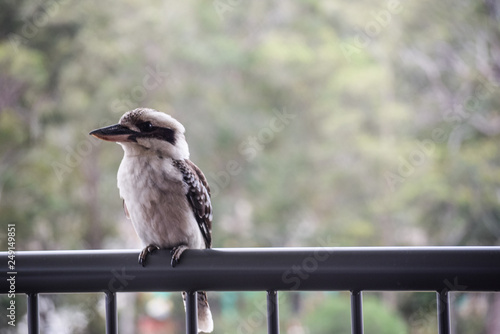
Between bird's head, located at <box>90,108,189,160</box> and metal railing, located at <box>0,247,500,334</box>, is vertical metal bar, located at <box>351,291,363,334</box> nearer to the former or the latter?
metal railing, located at <box>0,247,500,334</box>

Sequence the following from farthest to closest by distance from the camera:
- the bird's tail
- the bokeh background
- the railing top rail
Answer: the bokeh background < the bird's tail < the railing top rail

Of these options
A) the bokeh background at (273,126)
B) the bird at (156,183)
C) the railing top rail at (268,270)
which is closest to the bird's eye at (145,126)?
the bird at (156,183)

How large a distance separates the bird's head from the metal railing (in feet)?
1.94

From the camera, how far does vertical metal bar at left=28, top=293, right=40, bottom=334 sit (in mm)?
958

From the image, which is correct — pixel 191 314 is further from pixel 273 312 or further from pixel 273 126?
pixel 273 126

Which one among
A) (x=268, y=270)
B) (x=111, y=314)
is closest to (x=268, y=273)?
(x=268, y=270)

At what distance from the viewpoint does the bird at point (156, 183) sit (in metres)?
1.54

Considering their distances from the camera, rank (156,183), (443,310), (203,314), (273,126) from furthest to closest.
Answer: (273,126)
(156,183)
(203,314)
(443,310)

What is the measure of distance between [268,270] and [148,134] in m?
0.77

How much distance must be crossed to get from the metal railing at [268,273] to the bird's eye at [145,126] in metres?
0.63

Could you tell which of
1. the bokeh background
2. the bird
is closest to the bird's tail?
the bird

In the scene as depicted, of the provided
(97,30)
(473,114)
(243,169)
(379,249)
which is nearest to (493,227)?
(473,114)

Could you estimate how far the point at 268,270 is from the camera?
909mm

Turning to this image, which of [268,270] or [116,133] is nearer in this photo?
[268,270]
